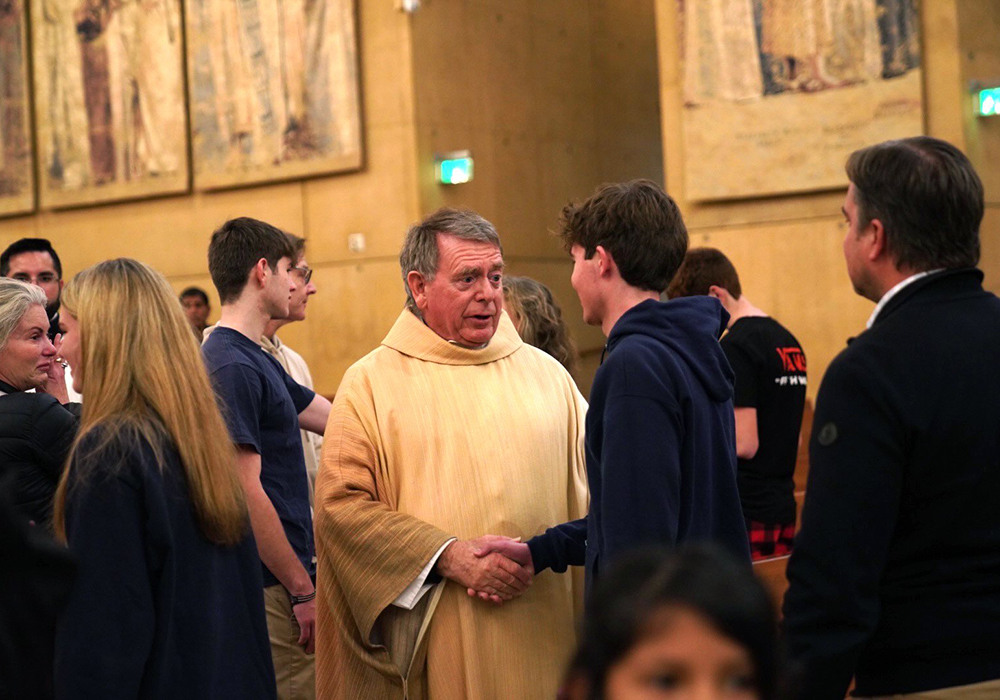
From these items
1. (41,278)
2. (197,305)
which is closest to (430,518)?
(41,278)

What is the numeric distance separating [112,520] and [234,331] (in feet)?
4.70

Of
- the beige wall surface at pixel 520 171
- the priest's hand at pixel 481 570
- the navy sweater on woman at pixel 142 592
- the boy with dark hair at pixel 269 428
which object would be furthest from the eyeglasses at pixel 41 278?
the beige wall surface at pixel 520 171

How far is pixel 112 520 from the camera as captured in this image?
2502 mm

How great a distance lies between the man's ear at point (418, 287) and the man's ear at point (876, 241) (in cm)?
160

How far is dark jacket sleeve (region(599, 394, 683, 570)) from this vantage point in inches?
104

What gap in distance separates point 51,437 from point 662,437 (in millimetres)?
1574

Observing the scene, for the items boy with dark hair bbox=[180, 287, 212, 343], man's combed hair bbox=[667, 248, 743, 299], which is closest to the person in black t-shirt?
man's combed hair bbox=[667, 248, 743, 299]

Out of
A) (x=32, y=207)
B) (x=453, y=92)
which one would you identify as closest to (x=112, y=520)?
(x=453, y=92)

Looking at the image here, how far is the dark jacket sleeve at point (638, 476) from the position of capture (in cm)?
265

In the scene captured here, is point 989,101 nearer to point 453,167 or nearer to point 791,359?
point 453,167

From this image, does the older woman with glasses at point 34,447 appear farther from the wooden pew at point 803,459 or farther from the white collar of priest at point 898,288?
the wooden pew at point 803,459

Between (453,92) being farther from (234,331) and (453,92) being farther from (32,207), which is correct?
(234,331)

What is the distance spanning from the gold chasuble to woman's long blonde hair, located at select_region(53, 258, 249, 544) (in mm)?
673

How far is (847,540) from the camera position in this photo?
2064 mm
